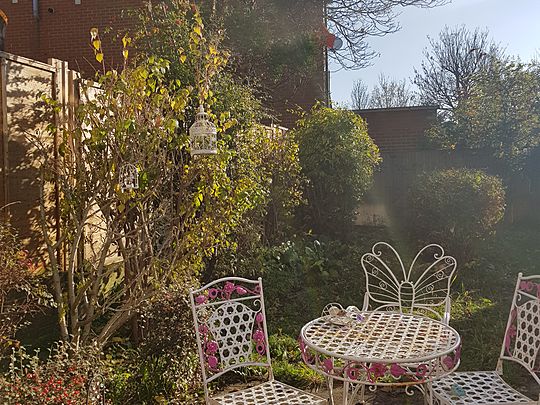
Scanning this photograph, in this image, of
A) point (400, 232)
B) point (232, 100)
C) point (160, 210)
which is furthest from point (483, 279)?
point (160, 210)

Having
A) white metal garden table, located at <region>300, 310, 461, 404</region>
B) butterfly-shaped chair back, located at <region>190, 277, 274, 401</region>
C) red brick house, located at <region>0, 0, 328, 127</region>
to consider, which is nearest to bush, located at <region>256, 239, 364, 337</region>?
butterfly-shaped chair back, located at <region>190, 277, 274, 401</region>

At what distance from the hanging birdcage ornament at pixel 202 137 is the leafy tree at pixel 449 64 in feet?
63.4

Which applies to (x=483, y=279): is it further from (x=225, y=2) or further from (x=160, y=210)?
(x=225, y=2)

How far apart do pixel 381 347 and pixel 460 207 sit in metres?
5.46

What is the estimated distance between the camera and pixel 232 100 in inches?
215

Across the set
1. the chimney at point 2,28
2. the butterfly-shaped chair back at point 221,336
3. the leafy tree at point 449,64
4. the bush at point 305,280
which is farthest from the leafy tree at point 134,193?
the leafy tree at point 449,64

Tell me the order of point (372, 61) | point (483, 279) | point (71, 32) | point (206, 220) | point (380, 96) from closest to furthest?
point (206, 220) < point (483, 279) < point (71, 32) < point (372, 61) < point (380, 96)

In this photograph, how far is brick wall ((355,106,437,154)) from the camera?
50.7 ft

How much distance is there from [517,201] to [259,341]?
10.0m

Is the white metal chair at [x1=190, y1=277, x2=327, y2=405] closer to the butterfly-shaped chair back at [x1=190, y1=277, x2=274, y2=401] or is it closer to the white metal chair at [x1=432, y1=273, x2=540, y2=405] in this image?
the butterfly-shaped chair back at [x1=190, y1=277, x2=274, y2=401]

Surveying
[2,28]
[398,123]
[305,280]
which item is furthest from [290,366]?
[398,123]

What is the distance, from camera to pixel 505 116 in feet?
38.0

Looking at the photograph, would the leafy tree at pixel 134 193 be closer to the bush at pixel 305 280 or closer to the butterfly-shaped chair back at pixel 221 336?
the butterfly-shaped chair back at pixel 221 336

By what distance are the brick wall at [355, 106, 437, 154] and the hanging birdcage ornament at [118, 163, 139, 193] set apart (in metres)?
12.1
